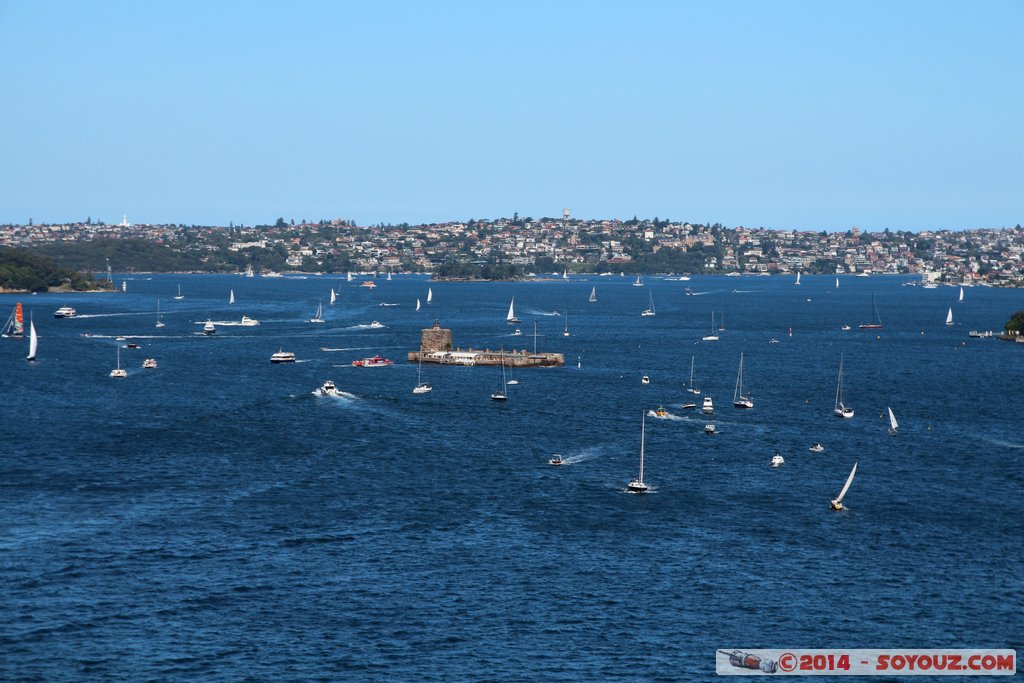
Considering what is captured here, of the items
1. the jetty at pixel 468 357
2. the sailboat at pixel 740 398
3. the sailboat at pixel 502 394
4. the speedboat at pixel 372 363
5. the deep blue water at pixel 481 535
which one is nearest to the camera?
the deep blue water at pixel 481 535

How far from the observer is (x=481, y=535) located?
69375mm

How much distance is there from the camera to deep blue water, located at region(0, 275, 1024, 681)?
53688 mm

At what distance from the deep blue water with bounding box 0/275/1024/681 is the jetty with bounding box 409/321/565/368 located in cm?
2907

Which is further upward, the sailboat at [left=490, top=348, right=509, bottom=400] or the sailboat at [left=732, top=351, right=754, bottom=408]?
the sailboat at [left=732, top=351, right=754, bottom=408]

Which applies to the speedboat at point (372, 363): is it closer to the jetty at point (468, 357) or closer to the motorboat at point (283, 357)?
the jetty at point (468, 357)

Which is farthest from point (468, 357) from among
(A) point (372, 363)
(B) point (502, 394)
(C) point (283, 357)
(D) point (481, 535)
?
(D) point (481, 535)

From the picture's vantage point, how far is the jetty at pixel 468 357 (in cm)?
15625

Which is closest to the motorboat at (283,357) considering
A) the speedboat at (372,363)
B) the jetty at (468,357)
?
the speedboat at (372,363)

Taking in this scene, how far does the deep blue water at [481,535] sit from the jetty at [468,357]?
29074 millimetres

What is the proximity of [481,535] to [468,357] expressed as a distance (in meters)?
89.9

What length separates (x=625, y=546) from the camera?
221 ft

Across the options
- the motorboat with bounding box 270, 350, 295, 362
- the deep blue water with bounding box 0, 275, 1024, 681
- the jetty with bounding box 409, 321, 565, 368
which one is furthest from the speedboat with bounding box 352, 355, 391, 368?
the deep blue water with bounding box 0, 275, 1024, 681

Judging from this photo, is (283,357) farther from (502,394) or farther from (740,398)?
(740,398)

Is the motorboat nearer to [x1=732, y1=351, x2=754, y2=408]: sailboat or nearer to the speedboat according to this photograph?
the speedboat
